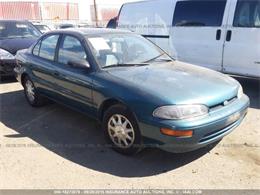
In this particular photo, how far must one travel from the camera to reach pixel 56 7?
122ft

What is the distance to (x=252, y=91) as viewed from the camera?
21.6 feet

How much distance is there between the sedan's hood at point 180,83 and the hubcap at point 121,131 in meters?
0.46

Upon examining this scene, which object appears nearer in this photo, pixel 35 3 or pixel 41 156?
pixel 41 156

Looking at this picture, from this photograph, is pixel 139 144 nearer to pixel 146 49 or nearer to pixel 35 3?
pixel 146 49

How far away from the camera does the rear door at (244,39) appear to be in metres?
6.10

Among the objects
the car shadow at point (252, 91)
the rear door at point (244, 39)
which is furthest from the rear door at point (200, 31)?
the car shadow at point (252, 91)

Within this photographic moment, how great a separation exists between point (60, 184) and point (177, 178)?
124cm

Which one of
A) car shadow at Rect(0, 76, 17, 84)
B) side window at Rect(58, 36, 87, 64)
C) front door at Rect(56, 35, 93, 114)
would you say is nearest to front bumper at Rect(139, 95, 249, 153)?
front door at Rect(56, 35, 93, 114)

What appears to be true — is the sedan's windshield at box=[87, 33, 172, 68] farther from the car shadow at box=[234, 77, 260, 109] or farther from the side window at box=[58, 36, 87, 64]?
the car shadow at box=[234, 77, 260, 109]

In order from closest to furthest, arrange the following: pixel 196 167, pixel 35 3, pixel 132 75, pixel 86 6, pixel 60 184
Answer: pixel 60 184 < pixel 196 167 < pixel 132 75 < pixel 35 3 < pixel 86 6

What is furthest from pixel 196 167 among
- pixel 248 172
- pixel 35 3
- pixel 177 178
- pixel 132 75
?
pixel 35 3

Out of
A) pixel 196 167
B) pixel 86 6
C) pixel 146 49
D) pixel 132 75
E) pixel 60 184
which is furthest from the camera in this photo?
pixel 86 6

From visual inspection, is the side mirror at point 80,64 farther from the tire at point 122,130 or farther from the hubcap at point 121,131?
the hubcap at point 121,131

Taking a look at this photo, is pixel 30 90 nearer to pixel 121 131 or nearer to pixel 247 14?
pixel 121 131
